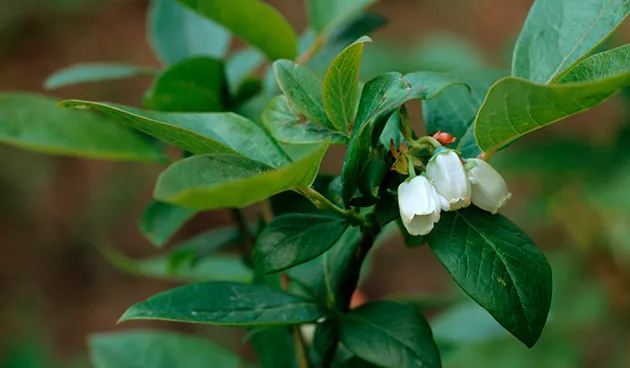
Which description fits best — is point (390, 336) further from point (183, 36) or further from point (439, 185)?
point (183, 36)

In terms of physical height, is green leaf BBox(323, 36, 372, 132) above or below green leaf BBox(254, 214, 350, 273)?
above

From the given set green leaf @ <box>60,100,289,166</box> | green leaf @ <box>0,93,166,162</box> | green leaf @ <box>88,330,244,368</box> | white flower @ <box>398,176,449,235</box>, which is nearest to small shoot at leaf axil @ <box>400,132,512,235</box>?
white flower @ <box>398,176,449,235</box>

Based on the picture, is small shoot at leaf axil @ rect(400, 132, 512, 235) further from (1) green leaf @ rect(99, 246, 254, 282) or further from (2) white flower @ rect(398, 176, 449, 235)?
(1) green leaf @ rect(99, 246, 254, 282)

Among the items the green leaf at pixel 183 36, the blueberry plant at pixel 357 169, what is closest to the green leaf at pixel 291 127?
the blueberry plant at pixel 357 169

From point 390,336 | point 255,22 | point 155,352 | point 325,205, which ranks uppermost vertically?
point 255,22

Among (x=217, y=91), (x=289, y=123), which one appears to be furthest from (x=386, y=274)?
(x=289, y=123)

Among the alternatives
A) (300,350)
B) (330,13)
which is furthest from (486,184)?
(330,13)

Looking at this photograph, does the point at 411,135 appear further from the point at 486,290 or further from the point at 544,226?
the point at 544,226
